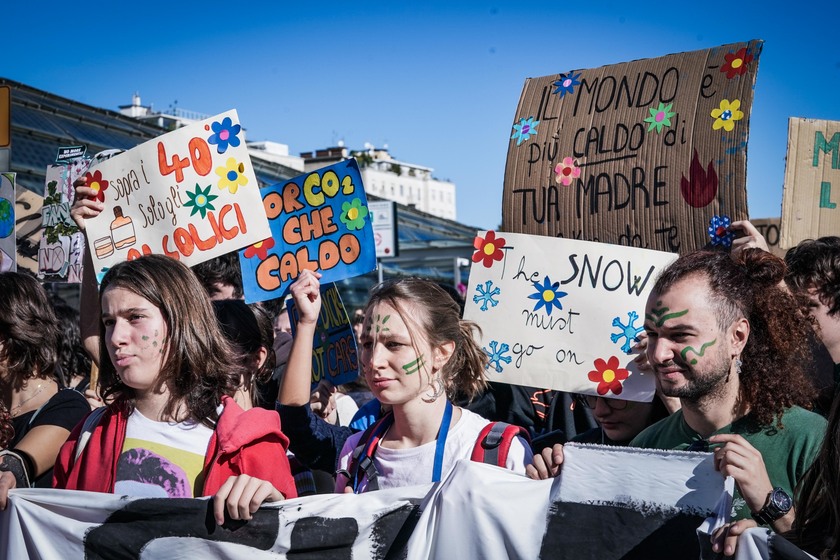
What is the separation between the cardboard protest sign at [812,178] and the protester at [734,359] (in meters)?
1.72

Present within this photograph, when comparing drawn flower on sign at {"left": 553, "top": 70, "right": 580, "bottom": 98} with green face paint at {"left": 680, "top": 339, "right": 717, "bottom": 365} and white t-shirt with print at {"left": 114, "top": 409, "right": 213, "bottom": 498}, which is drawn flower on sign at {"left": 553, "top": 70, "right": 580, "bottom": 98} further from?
white t-shirt with print at {"left": 114, "top": 409, "right": 213, "bottom": 498}

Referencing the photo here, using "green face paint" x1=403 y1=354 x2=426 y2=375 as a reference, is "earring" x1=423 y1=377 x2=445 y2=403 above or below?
below

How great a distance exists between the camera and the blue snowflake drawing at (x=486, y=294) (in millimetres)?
3566

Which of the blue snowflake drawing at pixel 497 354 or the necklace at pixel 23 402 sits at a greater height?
the blue snowflake drawing at pixel 497 354

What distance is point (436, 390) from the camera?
2959 millimetres

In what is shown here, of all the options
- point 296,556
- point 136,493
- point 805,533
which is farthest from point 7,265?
point 805,533

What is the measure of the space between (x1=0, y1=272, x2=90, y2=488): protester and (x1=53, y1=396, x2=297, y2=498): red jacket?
46 cm

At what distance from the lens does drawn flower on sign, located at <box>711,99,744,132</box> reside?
331cm

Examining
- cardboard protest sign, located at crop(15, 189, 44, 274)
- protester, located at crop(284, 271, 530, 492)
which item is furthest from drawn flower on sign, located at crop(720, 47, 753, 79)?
cardboard protest sign, located at crop(15, 189, 44, 274)

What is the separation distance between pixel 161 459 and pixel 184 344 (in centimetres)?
36

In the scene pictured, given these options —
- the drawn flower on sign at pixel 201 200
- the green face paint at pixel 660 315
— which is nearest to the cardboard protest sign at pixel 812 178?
the green face paint at pixel 660 315

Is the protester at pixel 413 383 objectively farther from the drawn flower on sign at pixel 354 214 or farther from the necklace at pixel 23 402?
the necklace at pixel 23 402

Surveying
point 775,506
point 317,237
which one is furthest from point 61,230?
point 775,506

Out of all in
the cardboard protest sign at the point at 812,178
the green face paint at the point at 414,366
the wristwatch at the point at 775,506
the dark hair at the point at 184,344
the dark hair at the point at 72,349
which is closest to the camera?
the wristwatch at the point at 775,506
